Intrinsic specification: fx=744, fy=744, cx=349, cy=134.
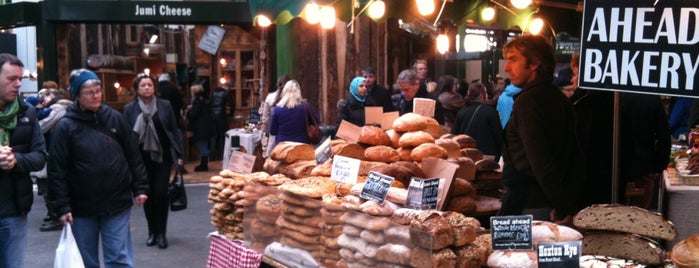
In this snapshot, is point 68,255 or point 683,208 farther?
point 683,208

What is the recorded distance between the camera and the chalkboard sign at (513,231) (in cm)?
332

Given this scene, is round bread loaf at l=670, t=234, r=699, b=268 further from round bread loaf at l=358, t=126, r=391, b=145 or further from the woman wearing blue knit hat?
the woman wearing blue knit hat

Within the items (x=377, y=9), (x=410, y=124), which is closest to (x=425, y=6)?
(x=377, y=9)

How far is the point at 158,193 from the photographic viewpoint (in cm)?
803

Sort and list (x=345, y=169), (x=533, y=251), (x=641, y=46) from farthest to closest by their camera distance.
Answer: (x=345, y=169) < (x=641, y=46) < (x=533, y=251)

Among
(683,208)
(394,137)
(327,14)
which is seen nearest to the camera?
(683,208)

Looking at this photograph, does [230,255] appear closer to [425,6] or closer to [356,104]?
[425,6]

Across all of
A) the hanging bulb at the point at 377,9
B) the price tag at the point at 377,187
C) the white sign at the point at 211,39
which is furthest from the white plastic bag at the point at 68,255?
the white sign at the point at 211,39

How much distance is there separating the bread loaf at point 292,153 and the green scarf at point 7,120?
1.86m

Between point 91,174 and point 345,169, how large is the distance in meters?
1.92

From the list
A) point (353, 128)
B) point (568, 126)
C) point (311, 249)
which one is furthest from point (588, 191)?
point (311, 249)

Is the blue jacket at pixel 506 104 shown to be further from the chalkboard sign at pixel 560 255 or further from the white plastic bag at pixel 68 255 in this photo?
the chalkboard sign at pixel 560 255

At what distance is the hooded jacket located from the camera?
5336 millimetres

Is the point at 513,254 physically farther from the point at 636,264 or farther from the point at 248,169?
the point at 248,169
